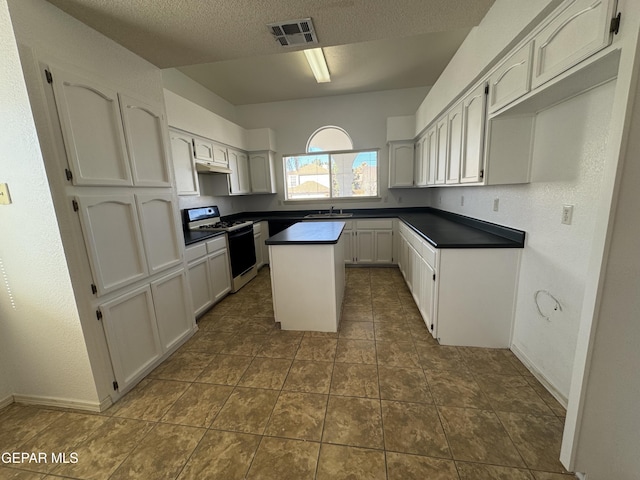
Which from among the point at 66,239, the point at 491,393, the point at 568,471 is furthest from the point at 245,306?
the point at 568,471

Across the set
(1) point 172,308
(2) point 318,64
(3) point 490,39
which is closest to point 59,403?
(1) point 172,308

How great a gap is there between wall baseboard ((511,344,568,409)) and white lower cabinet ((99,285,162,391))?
9.29ft

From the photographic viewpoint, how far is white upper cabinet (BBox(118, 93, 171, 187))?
72.2 inches

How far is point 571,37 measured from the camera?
3.77 ft

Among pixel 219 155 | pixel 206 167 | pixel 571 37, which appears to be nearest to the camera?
pixel 571 37

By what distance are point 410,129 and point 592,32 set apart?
3235mm

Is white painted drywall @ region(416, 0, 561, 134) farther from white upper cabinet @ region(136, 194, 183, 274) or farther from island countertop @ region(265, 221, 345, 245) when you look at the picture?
white upper cabinet @ region(136, 194, 183, 274)

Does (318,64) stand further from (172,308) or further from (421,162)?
(172,308)

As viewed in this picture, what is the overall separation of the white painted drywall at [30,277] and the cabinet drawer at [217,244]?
1517 mm

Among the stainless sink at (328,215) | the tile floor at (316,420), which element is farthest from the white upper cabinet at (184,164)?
the stainless sink at (328,215)

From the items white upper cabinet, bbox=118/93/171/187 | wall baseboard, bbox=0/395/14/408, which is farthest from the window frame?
wall baseboard, bbox=0/395/14/408

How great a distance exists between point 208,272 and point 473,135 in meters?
3.02

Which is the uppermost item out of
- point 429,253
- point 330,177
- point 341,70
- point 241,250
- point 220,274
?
point 341,70

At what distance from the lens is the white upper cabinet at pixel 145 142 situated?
1834 mm
